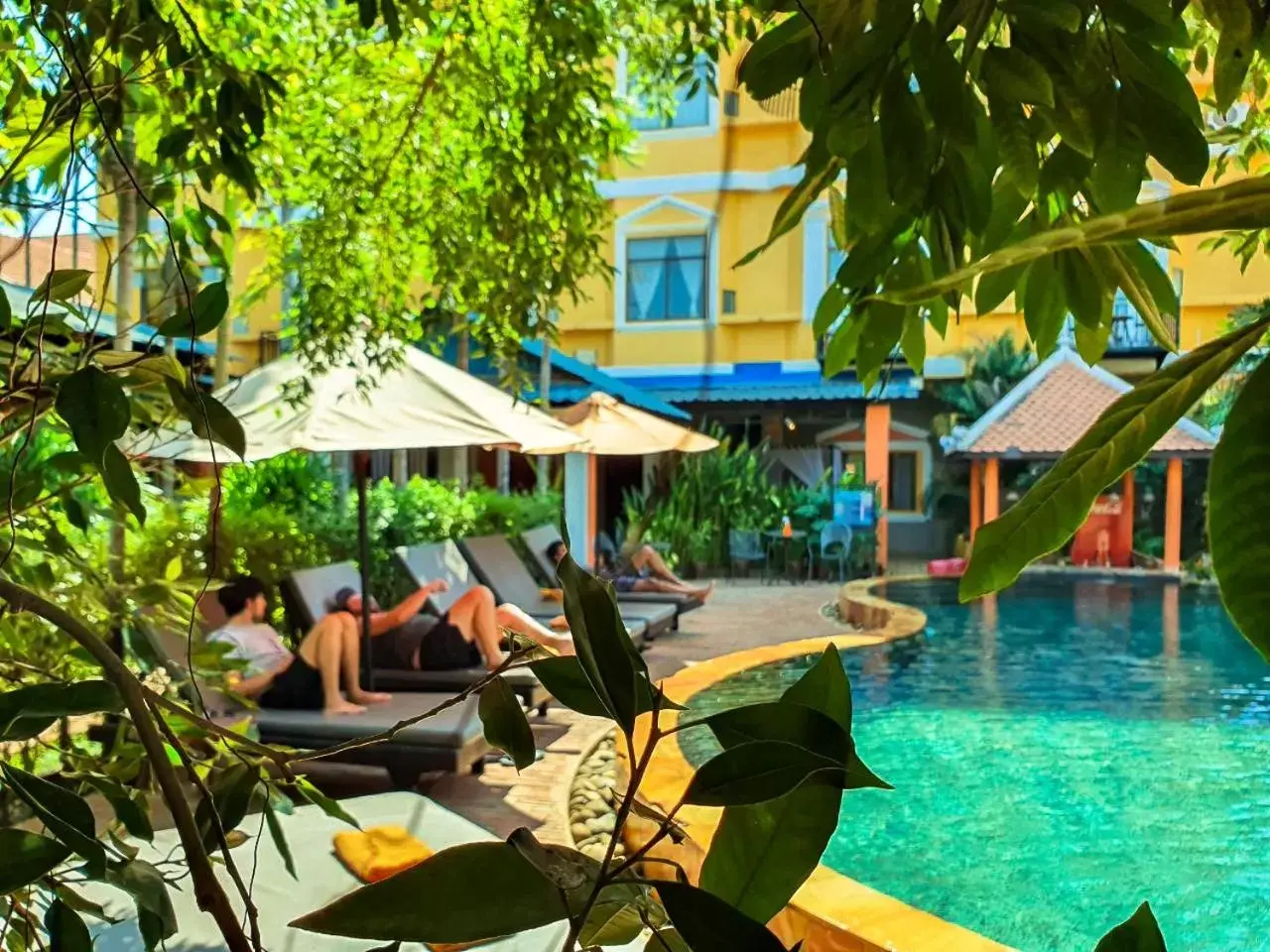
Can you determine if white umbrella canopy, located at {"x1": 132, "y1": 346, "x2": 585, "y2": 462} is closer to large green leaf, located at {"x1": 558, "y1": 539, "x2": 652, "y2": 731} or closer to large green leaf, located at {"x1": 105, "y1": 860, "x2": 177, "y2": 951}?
large green leaf, located at {"x1": 105, "y1": 860, "x2": 177, "y2": 951}

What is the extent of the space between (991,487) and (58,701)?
14220 mm

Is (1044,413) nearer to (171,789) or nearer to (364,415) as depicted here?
(364,415)

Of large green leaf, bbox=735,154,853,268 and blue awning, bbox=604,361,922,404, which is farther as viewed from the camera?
blue awning, bbox=604,361,922,404

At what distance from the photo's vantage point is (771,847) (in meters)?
0.38

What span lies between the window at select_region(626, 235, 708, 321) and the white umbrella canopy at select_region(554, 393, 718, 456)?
661 centimetres

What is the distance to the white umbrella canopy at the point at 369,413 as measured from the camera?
4844mm

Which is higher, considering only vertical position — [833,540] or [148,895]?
[148,895]

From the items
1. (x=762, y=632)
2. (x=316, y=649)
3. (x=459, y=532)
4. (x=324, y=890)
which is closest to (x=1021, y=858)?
(x=324, y=890)

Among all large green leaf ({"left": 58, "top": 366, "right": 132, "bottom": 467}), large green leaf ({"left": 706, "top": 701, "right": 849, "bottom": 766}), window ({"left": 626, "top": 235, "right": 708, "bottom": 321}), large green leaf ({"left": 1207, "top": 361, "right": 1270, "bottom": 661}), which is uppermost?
window ({"left": 626, "top": 235, "right": 708, "bottom": 321})

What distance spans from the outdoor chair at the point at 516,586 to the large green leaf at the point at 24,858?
21.4ft

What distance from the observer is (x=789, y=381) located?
15094 millimetres

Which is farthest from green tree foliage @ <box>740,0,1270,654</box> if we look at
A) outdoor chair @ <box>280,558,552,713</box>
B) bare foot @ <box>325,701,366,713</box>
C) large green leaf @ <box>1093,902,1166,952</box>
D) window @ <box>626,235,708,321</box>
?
window @ <box>626,235,708,321</box>

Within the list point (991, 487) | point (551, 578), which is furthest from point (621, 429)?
point (991, 487)

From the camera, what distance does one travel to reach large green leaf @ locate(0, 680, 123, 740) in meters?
0.51
